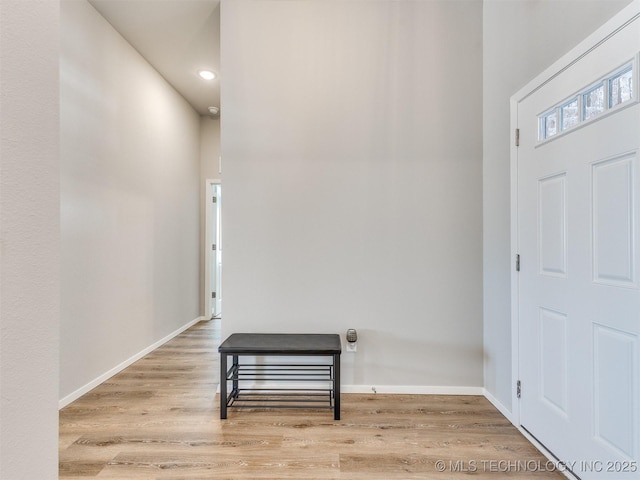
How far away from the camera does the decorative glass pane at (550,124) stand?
1689 mm

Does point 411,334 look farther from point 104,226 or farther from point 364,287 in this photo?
point 104,226

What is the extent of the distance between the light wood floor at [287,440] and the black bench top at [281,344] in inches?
17.3

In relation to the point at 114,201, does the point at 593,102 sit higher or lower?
higher

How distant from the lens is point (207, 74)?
3600 mm

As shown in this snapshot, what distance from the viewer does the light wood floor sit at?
1632 millimetres

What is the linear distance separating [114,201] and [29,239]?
2474 millimetres

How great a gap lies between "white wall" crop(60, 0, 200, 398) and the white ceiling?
0.12m

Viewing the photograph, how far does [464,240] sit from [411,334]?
2.69ft

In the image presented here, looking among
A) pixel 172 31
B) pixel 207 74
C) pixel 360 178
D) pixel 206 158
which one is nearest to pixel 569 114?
pixel 360 178

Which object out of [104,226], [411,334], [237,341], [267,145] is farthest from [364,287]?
[104,226]

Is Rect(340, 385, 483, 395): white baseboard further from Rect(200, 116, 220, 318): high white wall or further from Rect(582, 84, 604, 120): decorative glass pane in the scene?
Rect(200, 116, 220, 318): high white wall

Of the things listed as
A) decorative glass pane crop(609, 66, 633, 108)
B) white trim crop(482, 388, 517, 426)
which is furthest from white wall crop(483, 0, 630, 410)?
decorative glass pane crop(609, 66, 633, 108)

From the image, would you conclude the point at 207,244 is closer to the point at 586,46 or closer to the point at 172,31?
the point at 172,31

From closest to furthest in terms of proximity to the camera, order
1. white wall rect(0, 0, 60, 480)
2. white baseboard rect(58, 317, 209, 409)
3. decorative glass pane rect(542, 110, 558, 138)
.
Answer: white wall rect(0, 0, 60, 480) < decorative glass pane rect(542, 110, 558, 138) < white baseboard rect(58, 317, 209, 409)
